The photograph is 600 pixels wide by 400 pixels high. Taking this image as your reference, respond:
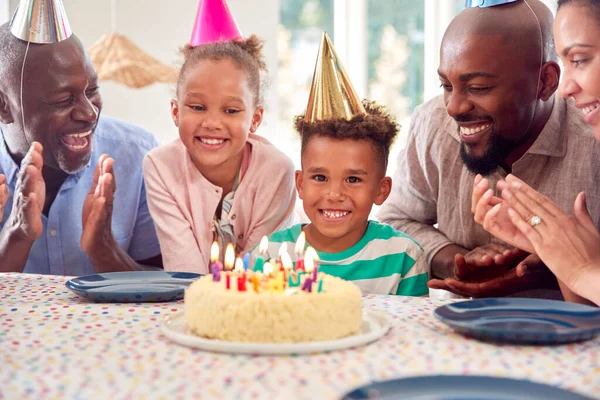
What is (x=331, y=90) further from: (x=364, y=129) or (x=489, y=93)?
(x=489, y=93)

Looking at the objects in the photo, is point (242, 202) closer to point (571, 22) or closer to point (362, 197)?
point (362, 197)

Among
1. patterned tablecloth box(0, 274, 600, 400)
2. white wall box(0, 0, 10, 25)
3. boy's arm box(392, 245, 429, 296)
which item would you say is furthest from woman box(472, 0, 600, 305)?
white wall box(0, 0, 10, 25)

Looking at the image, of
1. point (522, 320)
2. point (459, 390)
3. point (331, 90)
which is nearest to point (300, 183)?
point (331, 90)

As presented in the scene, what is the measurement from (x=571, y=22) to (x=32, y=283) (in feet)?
4.67

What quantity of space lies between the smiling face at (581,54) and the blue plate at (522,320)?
0.62 meters

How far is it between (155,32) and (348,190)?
3.33m

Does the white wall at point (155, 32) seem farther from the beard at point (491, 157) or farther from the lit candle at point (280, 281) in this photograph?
the lit candle at point (280, 281)

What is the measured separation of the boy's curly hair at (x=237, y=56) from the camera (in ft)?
7.18

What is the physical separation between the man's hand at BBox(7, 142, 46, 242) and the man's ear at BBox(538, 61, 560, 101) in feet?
5.03

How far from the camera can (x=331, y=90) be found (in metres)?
2.02

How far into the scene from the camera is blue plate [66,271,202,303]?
1.43 m

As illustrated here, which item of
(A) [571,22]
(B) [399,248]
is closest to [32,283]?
(B) [399,248]

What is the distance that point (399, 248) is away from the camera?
6.48 feet

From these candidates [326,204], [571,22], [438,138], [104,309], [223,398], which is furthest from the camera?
[438,138]
